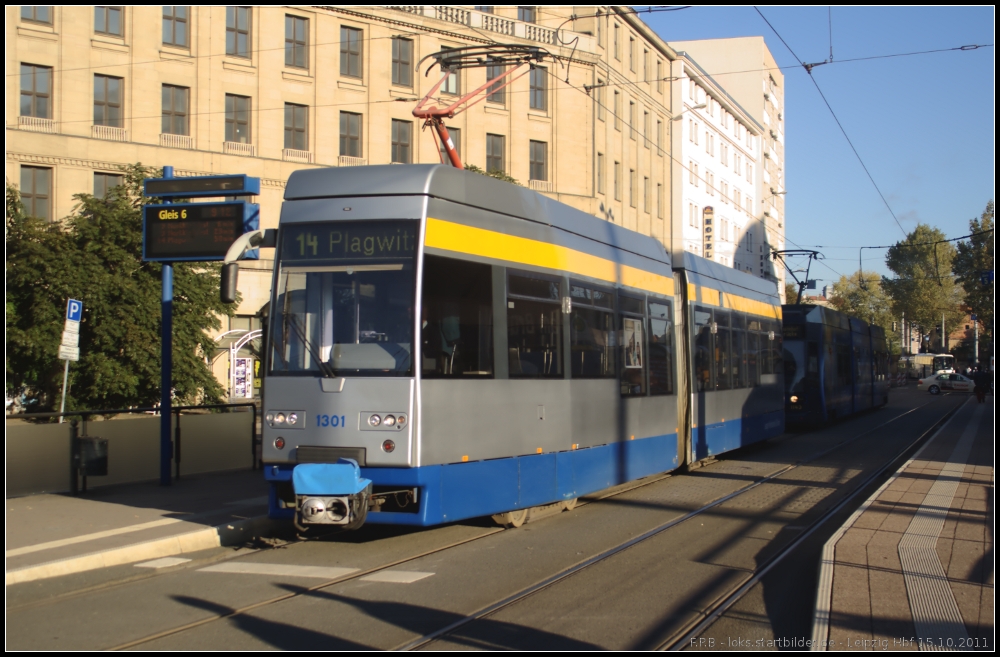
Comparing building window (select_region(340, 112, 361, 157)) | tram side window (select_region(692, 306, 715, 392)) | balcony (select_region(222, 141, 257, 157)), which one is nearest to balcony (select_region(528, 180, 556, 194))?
Result: building window (select_region(340, 112, 361, 157))

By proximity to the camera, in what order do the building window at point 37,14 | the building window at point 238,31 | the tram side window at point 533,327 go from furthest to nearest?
the building window at point 238,31, the building window at point 37,14, the tram side window at point 533,327

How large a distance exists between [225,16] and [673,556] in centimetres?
3576

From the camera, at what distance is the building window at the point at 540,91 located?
45531mm

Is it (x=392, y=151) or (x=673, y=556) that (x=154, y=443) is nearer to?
(x=673, y=556)

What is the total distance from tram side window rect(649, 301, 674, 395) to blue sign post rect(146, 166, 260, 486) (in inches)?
236

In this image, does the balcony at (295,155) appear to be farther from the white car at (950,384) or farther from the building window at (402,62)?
the white car at (950,384)

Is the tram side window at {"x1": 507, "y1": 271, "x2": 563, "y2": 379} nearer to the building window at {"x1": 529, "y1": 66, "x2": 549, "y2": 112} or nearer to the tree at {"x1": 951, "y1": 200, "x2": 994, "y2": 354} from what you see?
the building window at {"x1": 529, "y1": 66, "x2": 549, "y2": 112}

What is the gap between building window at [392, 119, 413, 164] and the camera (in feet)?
139

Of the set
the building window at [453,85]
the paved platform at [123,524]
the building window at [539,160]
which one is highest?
the building window at [453,85]

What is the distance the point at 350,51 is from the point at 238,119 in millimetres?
6241

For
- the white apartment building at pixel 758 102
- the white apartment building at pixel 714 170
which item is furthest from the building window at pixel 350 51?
the white apartment building at pixel 758 102

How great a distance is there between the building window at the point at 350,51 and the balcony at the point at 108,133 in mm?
9884

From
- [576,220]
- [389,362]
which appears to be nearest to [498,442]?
[389,362]

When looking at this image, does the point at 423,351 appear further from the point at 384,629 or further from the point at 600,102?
the point at 600,102
